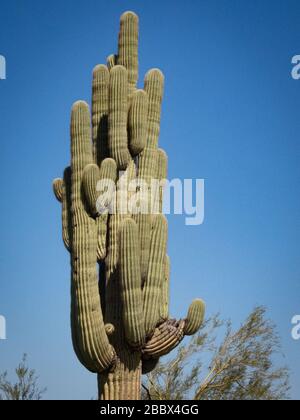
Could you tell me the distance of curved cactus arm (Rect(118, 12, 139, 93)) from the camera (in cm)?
1220

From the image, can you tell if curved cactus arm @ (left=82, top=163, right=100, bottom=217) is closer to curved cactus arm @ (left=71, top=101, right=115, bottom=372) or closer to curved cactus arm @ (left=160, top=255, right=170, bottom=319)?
curved cactus arm @ (left=71, top=101, right=115, bottom=372)

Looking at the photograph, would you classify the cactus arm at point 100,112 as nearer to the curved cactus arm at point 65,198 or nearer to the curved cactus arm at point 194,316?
the curved cactus arm at point 65,198

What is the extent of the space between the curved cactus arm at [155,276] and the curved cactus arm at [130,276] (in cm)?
19

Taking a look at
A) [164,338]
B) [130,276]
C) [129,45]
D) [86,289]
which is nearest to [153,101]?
[129,45]

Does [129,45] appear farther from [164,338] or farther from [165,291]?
[164,338]

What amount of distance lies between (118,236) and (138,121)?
166cm

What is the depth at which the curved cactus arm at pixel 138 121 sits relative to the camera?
11.6 metres

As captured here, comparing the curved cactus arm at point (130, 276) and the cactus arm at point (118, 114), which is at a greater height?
the cactus arm at point (118, 114)

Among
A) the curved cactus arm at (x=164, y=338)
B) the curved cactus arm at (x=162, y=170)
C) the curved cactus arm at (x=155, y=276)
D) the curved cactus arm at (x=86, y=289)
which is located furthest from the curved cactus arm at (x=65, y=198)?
the curved cactus arm at (x=164, y=338)

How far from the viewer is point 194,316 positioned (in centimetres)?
1115

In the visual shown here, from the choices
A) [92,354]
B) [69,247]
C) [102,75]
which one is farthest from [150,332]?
[102,75]

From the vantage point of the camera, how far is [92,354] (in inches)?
416
